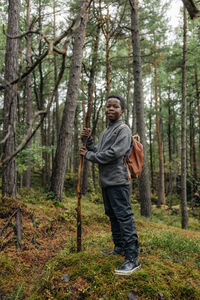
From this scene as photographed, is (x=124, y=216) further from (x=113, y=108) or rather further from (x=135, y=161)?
(x=113, y=108)

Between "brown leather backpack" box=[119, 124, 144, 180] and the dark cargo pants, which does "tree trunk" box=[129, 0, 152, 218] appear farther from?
the dark cargo pants

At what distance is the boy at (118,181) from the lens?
3143 millimetres

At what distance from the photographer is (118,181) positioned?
126 inches

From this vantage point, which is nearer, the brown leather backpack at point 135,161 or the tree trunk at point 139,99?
the brown leather backpack at point 135,161

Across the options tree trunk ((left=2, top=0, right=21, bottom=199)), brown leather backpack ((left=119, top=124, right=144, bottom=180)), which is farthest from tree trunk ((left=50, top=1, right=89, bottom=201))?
brown leather backpack ((left=119, top=124, right=144, bottom=180))

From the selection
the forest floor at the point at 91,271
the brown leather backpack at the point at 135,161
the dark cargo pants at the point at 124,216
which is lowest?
the forest floor at the point at 91,271

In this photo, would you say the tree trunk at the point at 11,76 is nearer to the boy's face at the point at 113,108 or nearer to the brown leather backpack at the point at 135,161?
the boy's face at the point at 113,108

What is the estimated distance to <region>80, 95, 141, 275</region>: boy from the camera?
314 centimetres

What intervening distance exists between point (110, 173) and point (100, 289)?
→ 4.69 ft

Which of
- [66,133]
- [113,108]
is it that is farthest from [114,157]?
[66,133]

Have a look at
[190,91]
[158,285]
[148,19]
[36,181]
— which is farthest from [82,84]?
[158,285]

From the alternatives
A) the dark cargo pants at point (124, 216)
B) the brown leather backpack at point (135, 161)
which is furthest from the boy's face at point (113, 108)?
the dark cargo pants at point (124, 216)

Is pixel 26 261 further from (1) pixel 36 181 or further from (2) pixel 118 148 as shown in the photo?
(1) pixel 36 181

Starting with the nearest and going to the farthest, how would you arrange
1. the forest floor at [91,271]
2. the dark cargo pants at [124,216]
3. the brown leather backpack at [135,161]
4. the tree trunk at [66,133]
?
1. the forest floor at [91,271]
2. the dark cargo pants at [124,216]
3. the brown leather backpack at [135,161]
4. the tree trunk at [66,133]
